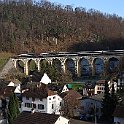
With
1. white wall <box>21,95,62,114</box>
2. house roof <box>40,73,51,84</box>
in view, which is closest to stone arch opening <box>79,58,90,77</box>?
house roof <box>40,73,51,84</box>

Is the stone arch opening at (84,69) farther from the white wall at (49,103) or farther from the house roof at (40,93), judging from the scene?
the white wall at (49,103)

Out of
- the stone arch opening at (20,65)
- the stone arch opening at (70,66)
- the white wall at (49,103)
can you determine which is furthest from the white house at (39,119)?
the stone arch opening at (20,65)

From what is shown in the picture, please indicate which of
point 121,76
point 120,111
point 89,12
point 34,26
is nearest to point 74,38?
point 34,26

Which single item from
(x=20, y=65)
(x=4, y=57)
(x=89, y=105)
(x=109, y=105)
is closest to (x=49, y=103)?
(x=89, y=105)

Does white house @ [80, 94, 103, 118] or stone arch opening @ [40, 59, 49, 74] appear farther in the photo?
stone arch opening @ [40, 59, 49, 74]

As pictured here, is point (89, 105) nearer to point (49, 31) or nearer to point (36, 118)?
point (36, 118)

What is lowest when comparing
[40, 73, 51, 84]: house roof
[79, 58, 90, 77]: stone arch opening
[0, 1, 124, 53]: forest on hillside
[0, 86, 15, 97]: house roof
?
[0, 86, 15, 97]: house roof

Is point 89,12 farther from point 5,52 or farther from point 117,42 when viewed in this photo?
point 5,52

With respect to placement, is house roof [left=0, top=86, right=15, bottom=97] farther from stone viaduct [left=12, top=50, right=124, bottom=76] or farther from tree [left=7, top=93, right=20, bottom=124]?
stone viaduct [left=12, top=50, right=124, bottom=76]
